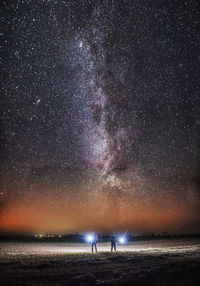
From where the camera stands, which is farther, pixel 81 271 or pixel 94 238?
pixel 94 238

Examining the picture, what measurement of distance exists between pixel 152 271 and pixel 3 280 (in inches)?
231

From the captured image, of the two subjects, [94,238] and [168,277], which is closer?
[168,277]

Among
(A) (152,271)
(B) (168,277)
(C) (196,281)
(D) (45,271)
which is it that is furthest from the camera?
Result: (D) (45,271)

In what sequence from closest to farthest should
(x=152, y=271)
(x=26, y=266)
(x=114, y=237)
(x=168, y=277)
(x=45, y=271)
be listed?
(x=168, y=277), (x=152, y=271), (x=45, y=271), (x=26, y=266), (x=114, y=237)

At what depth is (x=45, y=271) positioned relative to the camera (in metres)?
14.1

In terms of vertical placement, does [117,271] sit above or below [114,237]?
below

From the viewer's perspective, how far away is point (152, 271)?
13148 millimetres

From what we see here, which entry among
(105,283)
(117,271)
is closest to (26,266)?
(117,271)

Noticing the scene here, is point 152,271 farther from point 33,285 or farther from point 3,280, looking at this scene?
point 3,280

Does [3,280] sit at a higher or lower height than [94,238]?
lower

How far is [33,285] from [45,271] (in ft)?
10.6

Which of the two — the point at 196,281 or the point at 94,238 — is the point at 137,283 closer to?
the point at 196,281

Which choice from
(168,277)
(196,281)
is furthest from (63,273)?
(196,281)

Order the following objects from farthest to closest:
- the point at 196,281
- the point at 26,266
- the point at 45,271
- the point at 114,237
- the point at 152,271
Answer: the point at 114,237 < the point at 26,266 < the point at 45,271 < the point at 152,271 < the point at 196,281
